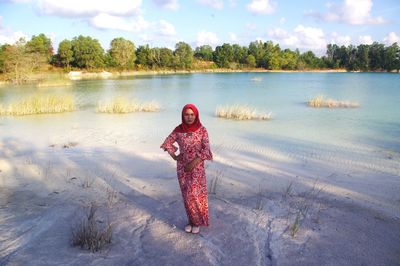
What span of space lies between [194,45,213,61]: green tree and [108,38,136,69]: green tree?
33.3 metres

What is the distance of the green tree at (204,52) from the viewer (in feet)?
345

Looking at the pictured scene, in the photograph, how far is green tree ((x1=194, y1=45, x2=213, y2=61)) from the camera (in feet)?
345

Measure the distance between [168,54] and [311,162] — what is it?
78620 mm

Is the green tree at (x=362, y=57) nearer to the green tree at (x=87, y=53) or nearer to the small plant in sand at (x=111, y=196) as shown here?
the green tree at (x=87, y=53)

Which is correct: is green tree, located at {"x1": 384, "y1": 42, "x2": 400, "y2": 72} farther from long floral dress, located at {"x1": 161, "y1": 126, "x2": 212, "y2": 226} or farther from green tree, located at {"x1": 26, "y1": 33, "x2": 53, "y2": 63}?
long floral dress, located at {"x1": 161, "y1": 126, "x2": 212, "y2": 226}

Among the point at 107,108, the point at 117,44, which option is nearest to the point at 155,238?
the point at 107,108

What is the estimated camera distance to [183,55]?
8625 centimetres

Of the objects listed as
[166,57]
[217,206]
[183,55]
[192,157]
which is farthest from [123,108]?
[183,55]

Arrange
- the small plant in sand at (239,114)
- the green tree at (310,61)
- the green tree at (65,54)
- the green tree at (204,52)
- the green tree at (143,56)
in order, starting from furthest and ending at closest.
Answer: the green tree at (310,61), the green tree at (204,52), the green tree at (143,56), the green tree at (65,54), the small plant in sand at (239,114)

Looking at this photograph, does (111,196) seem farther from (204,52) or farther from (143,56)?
(204,52)

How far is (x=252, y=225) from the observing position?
423 centimetres

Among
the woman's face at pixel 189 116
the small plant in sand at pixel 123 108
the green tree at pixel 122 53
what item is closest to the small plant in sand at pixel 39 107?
the small plant in sand at pixel 123 108

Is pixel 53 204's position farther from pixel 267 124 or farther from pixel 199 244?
pixel 267 124

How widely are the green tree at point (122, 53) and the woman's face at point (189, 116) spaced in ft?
245
